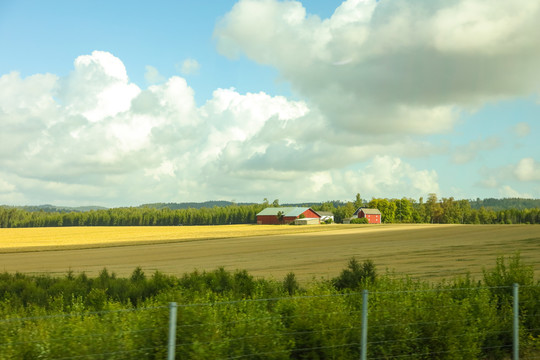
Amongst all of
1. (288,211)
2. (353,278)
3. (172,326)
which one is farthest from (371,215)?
(172,326)

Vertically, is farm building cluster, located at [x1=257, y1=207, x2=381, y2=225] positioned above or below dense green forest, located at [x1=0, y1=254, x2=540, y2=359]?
above

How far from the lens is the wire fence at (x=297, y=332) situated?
6.95 metres

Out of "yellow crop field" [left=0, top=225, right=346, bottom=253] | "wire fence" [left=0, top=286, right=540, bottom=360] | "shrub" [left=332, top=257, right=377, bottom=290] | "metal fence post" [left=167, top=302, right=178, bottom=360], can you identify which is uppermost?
"metal fence post" [left=167, top=302, right=178, bottom=360]

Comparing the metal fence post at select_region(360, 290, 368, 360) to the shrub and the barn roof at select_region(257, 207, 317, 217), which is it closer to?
the shrub

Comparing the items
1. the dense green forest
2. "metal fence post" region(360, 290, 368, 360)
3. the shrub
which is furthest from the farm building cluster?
"metal fence post" region(360, 290, 368, 360)

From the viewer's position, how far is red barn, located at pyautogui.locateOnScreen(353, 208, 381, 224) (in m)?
182

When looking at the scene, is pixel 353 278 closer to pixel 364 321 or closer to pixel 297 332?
pixel 297 332

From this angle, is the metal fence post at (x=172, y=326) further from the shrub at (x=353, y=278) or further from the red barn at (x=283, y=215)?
the red barn at (x=283, y=215)

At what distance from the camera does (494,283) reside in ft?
43.9

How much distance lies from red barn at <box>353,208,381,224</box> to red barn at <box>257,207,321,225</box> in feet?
65.5

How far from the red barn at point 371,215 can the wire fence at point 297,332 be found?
173 meters

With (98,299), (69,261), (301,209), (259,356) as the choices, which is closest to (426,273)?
(98,299)

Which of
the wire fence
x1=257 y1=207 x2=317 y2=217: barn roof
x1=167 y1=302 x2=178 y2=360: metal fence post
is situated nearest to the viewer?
x1=167 y1=302 x2=178 y2=360: metal fence post

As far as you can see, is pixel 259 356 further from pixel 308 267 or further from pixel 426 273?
pixel 308 267
